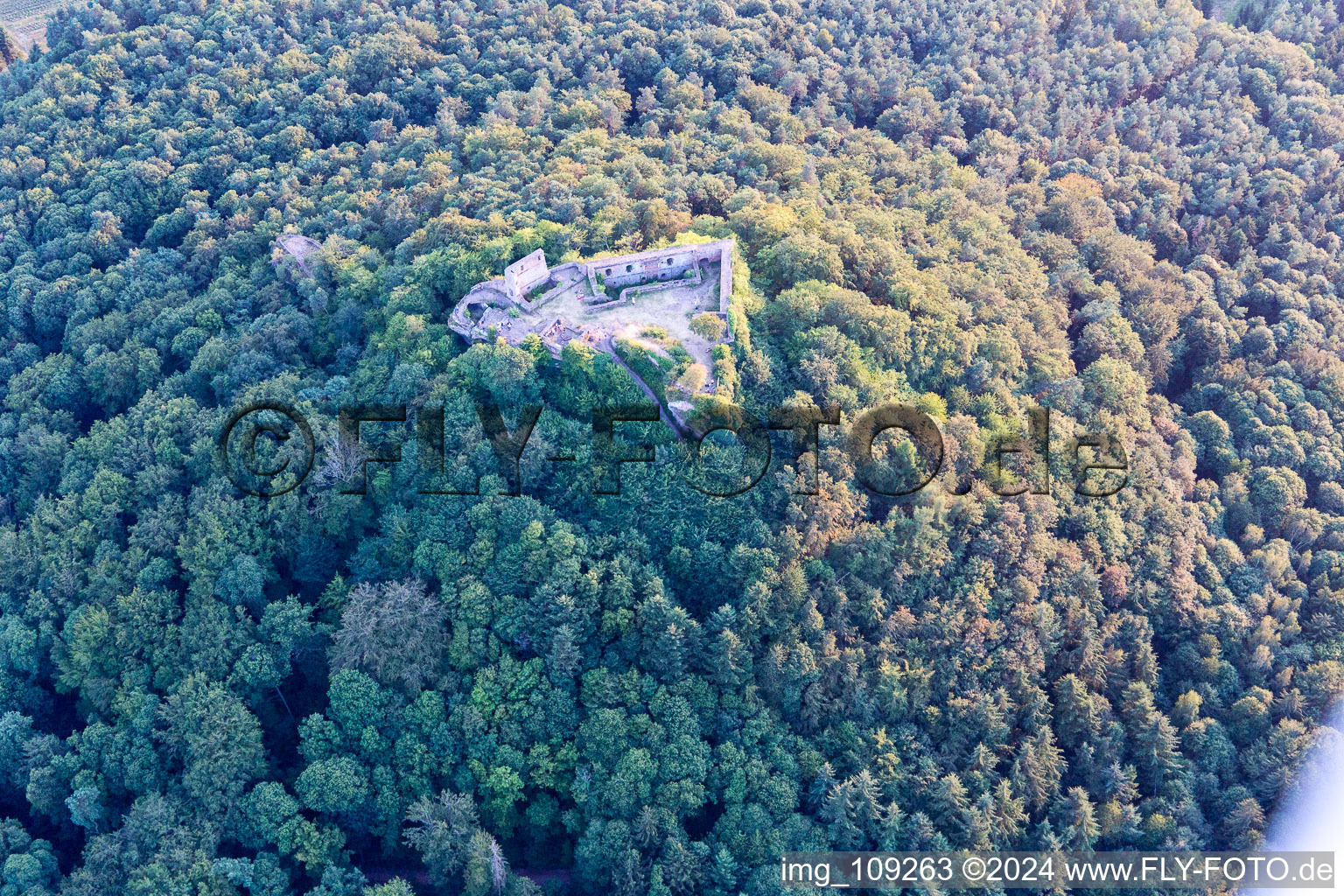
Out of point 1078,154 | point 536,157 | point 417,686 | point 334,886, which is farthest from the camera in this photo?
point 1078,154

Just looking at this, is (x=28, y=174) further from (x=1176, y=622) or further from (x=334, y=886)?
(x=1176, y=622)

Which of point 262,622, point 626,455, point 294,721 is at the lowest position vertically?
point 294,721

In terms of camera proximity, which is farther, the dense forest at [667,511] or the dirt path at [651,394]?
the dirt path at [651,394]

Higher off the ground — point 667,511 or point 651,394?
point 651,394

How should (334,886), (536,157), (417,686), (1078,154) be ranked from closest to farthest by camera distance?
(334,886) → (417,686) → (536,157) → (1078,154)

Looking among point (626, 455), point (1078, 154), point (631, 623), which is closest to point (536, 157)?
point (626, 455)

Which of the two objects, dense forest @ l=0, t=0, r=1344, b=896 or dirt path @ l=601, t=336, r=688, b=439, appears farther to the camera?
dirt path @ l=601, t=336, r=688, b=439

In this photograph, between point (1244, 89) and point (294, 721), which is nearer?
point (294, 721)

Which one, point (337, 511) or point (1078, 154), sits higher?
point (1078, 154)
